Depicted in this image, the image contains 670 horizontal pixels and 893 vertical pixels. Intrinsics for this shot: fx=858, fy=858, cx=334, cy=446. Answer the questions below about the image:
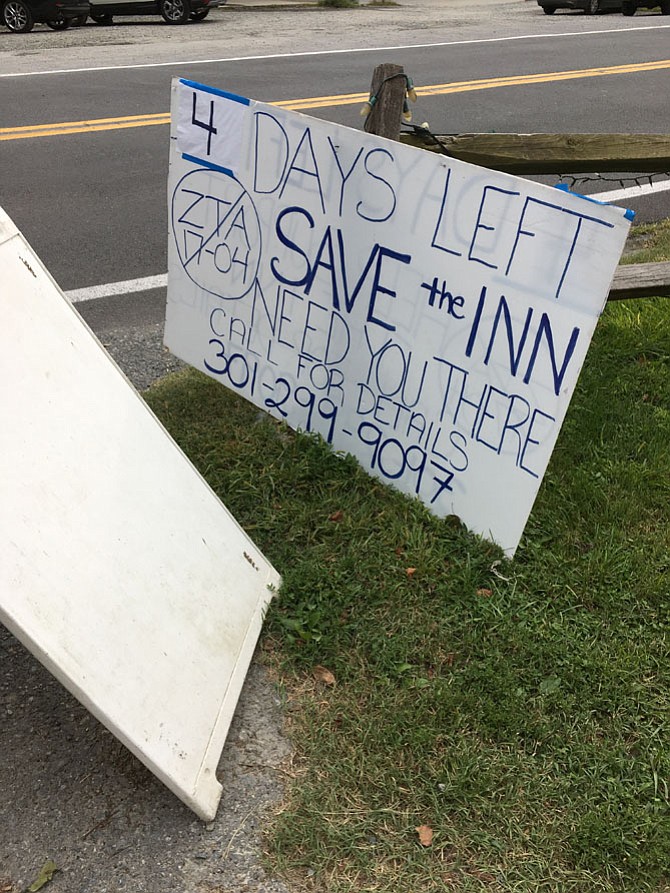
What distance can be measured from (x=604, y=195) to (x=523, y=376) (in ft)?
16.0

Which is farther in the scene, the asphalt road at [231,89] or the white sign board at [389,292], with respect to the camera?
the asphalt road at [231,89]

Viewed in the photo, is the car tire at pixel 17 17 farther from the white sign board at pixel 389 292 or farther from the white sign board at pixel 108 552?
the white sign board at pixel 108 552

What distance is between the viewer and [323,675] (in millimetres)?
2637

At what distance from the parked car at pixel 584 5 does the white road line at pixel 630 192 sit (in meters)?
14.3

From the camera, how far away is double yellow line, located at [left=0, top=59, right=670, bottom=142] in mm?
8719

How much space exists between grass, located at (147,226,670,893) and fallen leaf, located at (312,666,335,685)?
2 centimetres

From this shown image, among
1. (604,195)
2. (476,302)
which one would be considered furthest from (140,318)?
(604,195)

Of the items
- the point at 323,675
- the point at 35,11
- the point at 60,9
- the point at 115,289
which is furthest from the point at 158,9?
the point at 323,675

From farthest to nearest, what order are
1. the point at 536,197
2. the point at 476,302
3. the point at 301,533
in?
1. the point at 301,533
2. the point at 476,302
3. the point at 536,197

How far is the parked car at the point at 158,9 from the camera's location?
1542 centimetres

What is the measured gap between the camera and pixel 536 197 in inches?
103

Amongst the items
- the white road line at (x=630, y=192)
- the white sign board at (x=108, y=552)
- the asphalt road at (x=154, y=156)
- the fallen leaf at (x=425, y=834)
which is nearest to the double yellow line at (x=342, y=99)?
the asphalt road at (x=154, y=156)

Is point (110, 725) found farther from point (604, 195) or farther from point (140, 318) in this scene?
point (604, 195)

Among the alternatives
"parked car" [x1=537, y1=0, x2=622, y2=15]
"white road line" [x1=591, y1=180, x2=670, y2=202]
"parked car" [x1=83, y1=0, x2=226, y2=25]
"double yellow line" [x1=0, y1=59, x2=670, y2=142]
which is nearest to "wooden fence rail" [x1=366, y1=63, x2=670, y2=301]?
"white road line" [x1=591, y1=180, x2=670, y2=202]
